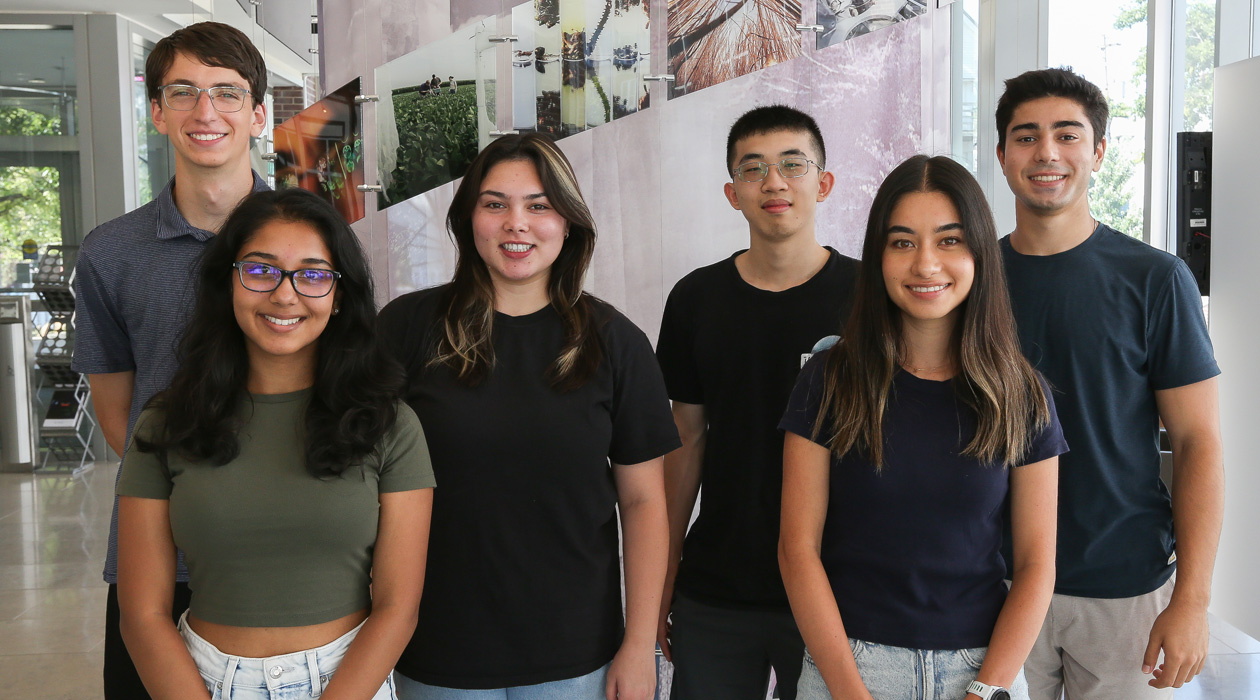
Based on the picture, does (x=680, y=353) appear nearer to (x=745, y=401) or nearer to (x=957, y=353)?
(x=745, y=401)

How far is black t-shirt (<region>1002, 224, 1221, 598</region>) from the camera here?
1.84 meters

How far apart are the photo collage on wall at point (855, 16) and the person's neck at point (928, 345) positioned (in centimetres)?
178

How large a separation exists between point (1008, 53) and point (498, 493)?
134 inches

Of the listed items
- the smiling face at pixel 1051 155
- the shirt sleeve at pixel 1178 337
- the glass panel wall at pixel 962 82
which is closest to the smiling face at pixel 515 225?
the smiling face at pixel 1051 155

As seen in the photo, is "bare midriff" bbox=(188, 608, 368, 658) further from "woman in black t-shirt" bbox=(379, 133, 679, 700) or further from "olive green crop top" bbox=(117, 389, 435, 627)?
"woman in black t-shirt" bbox=(379, 133, 679, 700)

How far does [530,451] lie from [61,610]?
4.16 m

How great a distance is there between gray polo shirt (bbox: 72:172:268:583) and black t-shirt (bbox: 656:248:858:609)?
1.06 meters

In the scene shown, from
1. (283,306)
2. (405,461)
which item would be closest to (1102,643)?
(405,461)

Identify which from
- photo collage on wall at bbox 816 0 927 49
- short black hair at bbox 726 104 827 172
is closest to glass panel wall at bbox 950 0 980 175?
photo collage on wall at bbox 816 0 927 49

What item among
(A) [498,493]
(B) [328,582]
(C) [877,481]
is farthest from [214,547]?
(C) [877,481]

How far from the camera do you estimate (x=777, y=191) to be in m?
2.07

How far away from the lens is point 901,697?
152 centimetres

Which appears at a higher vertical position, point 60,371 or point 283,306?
point 283,306

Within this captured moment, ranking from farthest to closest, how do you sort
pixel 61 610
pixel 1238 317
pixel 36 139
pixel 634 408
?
1. pixel 36 139
2. pixel 61 610
3. pixel 1238 317
4. pixel 634 408
